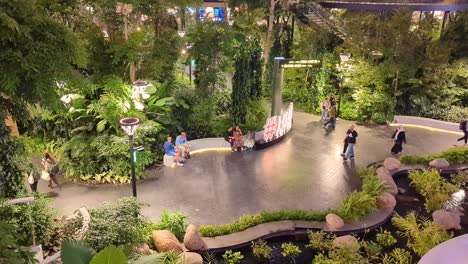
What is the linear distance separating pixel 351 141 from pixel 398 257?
556 centimetres

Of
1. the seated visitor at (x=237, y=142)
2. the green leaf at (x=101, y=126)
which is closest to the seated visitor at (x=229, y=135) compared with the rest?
the seated visitor at (x=237, y=142)

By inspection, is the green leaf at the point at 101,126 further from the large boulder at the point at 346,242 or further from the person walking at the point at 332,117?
the person walking at the point at 332,117

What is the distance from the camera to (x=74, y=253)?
20.7 ft

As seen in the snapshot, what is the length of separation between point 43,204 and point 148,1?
24.7ft

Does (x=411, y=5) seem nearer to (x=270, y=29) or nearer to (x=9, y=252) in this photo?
(x=270, y=29)

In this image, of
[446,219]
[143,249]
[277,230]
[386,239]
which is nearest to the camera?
[143,249]

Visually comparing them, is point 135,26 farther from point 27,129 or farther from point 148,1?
point 27,129

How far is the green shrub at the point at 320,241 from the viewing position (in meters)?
9.97

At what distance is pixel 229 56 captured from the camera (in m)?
16.6

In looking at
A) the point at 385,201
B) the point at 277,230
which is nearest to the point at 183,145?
the point at 277,230

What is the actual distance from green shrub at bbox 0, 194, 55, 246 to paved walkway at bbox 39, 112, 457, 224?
2.75 m

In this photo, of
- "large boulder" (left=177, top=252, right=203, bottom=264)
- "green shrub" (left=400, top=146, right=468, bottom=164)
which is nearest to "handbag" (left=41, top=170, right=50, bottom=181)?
"large boulder" (left=177, top=252, right=203, bottom=264)

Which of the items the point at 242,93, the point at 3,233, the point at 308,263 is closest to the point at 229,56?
the point at 242,93

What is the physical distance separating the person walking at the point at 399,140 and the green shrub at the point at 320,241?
641cm
